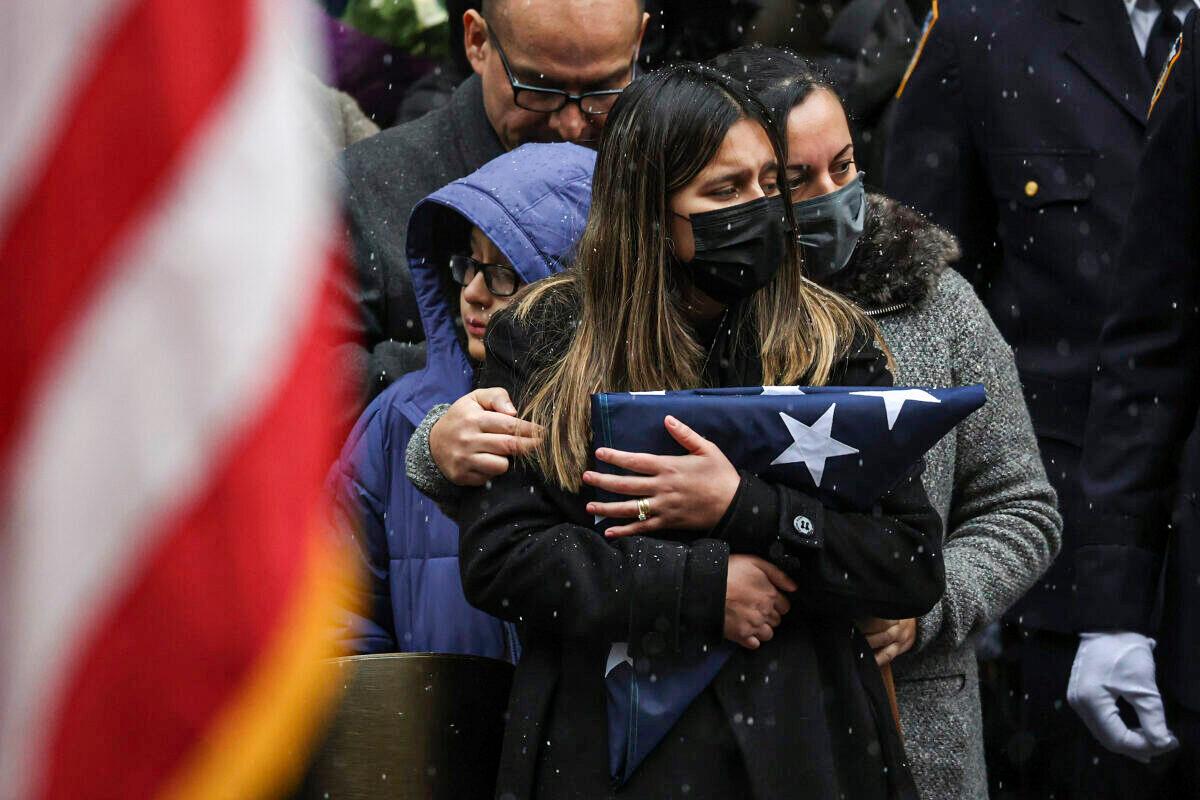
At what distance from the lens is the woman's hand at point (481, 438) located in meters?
3.03

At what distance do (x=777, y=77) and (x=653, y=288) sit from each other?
78cm

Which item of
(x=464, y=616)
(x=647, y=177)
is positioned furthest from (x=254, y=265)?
(x=464, y=616)

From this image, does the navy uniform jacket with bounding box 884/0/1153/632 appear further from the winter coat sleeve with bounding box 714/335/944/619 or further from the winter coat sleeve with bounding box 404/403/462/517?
the winter coat sleeve with bounding box 404/403/462/517

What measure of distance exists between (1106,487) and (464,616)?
1.54 meters

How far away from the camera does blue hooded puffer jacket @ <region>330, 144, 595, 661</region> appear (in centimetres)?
360

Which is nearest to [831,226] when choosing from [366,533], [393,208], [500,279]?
[500,279]

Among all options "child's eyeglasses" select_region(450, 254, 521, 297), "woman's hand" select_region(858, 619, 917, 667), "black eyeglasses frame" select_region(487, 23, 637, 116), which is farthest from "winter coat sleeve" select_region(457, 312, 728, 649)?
"black eyeglasses frame" select_region(487, 23, 637, 116)

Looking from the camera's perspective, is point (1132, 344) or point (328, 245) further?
point (1132, 344)

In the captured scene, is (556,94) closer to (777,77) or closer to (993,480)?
(777,77)

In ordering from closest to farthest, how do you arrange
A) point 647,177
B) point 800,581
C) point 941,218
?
point 800,581 < point 647,177 < point 941,218

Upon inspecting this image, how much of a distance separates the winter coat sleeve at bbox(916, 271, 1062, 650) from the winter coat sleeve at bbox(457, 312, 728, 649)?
891 millimetres

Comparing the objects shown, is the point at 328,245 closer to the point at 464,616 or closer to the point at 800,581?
the point at 800,581

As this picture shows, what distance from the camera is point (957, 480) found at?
146 inches

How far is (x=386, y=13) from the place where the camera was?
21.5 feet
